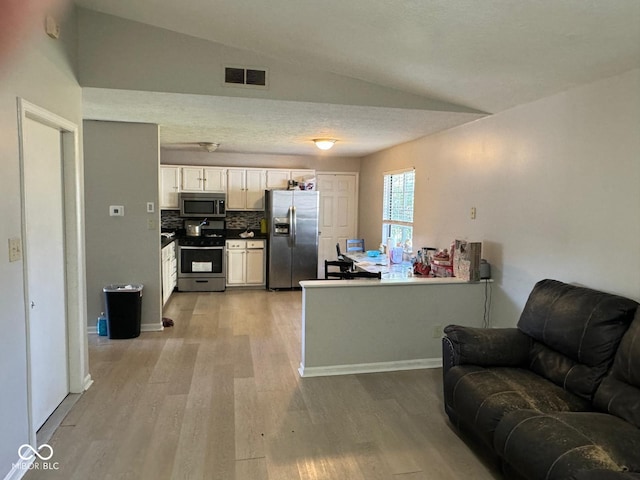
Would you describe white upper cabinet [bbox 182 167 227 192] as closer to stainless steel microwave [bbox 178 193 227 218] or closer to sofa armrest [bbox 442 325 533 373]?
stainless steel microwave [bbox 178 193 227 218]

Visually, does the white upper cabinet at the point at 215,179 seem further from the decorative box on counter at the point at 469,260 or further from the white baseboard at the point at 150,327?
the decorative box on counter at the point at 469,260

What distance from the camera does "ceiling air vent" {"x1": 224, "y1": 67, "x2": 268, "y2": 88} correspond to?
3367 millimetres

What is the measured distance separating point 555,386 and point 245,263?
5.28m

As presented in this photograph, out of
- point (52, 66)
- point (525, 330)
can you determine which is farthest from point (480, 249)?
point (52, 66)

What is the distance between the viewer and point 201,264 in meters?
6.85

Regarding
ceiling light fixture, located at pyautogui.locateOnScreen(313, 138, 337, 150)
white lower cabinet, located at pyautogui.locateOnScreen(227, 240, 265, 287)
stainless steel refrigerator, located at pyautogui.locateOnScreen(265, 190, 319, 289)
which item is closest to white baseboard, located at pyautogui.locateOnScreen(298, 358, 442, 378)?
ceiling light fixture, located at pyautogui.locateOnScreen(313, 138, 337, 150)

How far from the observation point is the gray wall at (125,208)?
15.1ft

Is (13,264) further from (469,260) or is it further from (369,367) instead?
(469,260)

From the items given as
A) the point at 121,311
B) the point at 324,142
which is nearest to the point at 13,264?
the point at 121,311

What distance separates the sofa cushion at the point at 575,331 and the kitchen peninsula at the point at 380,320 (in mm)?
1017

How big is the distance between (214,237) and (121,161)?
2514 mm

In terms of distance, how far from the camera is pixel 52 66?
273 centimetres

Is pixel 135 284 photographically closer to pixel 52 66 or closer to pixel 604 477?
pixel 52 66

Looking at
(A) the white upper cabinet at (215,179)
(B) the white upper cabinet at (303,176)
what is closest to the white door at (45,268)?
(A) the white upper cabinet at (215,179)
